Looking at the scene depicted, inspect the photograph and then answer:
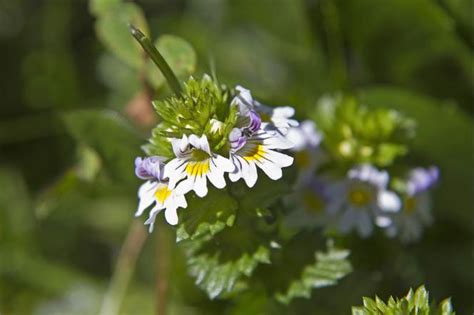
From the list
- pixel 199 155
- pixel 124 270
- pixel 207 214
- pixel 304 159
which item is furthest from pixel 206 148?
pixel 124 270

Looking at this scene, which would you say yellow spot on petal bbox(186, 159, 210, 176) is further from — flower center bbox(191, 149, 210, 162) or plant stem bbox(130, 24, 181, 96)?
plant stem bbox(130, 24, 181, 96)

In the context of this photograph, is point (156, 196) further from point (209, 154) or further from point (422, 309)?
point (422, 309)

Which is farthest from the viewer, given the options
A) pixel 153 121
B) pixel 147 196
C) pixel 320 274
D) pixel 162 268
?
pixel 153 121

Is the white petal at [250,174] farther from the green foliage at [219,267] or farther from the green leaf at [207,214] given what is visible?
the green foliage at [219,267]

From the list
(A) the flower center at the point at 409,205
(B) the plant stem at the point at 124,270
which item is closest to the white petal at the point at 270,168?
(A) the flower center at the point at 409,205

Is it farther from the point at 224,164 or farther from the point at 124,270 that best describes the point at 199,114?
the point at 124,270

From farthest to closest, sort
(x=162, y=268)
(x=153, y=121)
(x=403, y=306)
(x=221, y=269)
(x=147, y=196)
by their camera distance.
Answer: (x=153, y=121) < (x=162, y=268) < (x=221, y=269) < (x=147, y=196) < (x=403, y=306)

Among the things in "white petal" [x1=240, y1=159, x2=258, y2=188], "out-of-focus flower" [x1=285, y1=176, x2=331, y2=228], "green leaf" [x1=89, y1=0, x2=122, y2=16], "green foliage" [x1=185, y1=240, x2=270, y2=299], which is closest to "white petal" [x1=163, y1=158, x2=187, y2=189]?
"white petal" [x1=240, y1=159, x2=258, y2=188]
